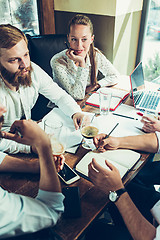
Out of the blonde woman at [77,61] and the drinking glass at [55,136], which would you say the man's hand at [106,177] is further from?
the blonde woman at [77,61]

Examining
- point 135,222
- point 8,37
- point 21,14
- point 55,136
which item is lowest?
point 135,222

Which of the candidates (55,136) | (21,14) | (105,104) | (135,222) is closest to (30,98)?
(105,104)

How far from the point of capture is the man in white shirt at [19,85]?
1288mm

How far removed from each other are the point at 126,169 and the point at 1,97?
0.91 meters

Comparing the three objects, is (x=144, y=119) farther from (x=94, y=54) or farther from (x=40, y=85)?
(x=94, y=54)

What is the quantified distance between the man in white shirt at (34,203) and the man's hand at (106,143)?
1.16ft

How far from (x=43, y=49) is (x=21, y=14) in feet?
2.25

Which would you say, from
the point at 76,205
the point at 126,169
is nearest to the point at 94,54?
the point at 126,169

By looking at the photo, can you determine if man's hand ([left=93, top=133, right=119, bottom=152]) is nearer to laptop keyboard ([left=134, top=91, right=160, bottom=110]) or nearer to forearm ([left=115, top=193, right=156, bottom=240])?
forearm ([left=115, top=193, right=156, bottom=240])

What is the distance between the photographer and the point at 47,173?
31.8 inches

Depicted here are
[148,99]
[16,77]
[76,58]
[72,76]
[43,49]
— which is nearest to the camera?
[16,77]

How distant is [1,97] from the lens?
4.46 ft

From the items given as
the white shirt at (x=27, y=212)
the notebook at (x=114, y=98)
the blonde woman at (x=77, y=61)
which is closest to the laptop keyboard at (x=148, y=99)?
the notebook at (x=114, y=98)

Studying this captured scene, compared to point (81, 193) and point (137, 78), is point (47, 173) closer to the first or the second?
point (81, 193)
